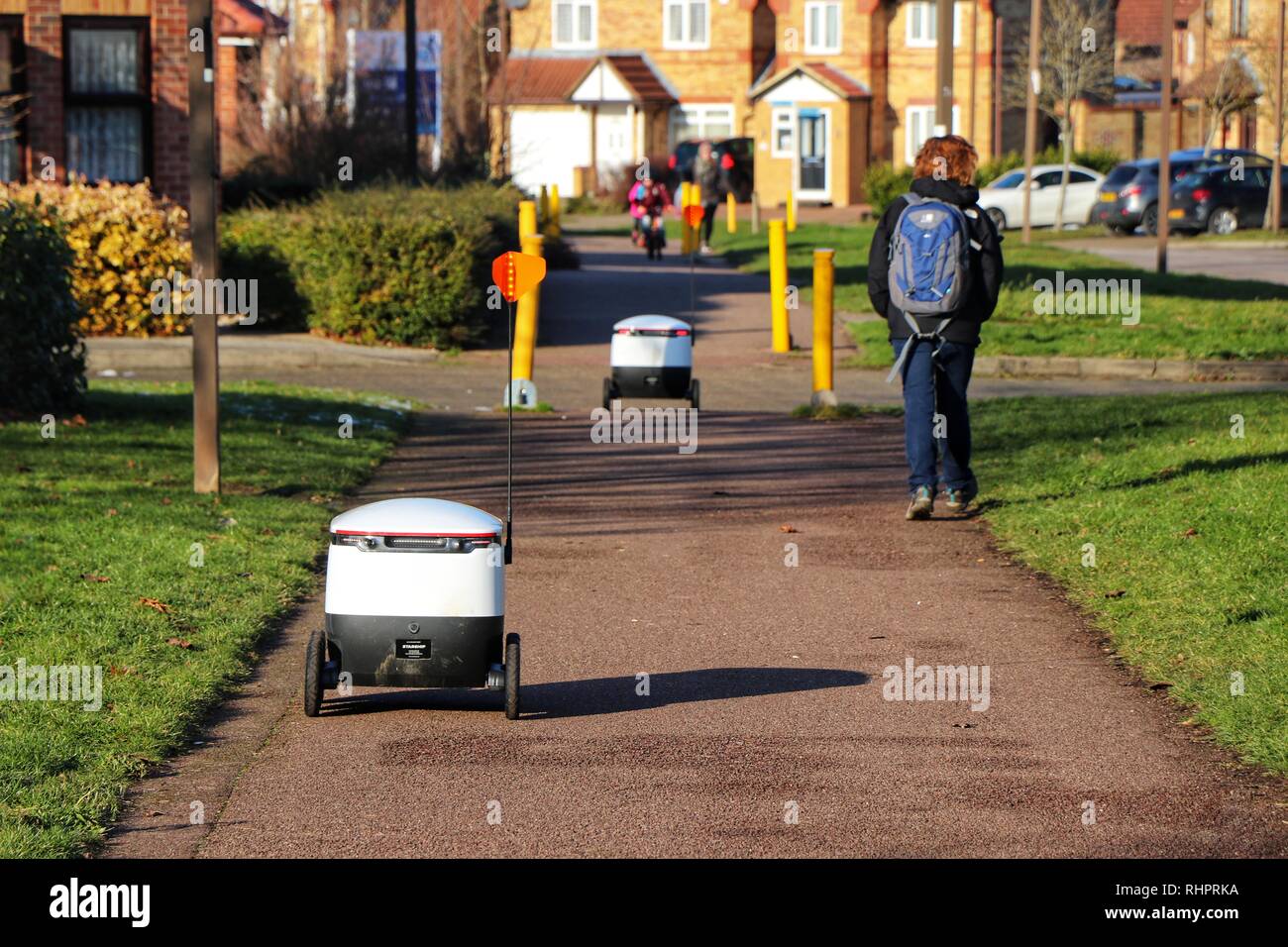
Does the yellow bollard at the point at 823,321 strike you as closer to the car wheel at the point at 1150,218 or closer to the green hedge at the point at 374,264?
the green hedge at the point at 374,264

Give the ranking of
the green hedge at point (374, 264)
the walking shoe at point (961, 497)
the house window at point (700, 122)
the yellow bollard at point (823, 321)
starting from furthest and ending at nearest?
1. the house window at point (700, 122)
2. the green hedge at point (374, 264)
3. the yellow bollard at point (823, 321)
4. the walking shoe at point (961, 497)

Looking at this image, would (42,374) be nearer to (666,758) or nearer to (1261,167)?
(666,758)

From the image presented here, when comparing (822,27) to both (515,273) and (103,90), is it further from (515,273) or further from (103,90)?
(515,273)

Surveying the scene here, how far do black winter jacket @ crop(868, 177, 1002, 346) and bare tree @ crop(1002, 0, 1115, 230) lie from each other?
126 feet

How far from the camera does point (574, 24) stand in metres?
64.9

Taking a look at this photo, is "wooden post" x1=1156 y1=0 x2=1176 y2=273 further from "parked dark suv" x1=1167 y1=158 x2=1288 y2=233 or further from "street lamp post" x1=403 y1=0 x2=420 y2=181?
"parked dark suv" x1=1167 y1=158 x2=1288 y2=233

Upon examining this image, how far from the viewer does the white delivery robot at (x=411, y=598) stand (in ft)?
20.7

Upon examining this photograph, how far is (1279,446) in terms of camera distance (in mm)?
11250

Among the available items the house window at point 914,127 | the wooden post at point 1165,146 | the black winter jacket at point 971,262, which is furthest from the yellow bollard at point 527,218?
the house window at point 914,127

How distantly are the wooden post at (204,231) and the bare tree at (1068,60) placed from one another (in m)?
39.0

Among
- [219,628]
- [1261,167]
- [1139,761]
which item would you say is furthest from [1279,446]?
[1261,167]

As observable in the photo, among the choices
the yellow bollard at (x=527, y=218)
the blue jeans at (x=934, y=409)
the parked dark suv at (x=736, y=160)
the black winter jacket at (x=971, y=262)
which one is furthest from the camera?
the parked dark suv at (x=736, y=160)

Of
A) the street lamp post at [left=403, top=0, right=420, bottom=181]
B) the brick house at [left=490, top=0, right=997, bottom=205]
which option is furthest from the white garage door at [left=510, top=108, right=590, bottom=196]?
the street lamp post at [left=403, top=0, right=420, bottom=181]

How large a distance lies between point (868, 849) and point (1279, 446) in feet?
22.6
